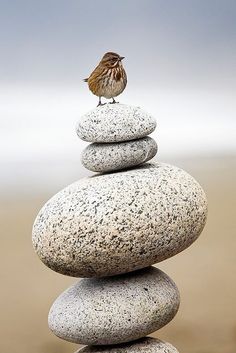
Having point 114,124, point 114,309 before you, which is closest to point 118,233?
point 114,309

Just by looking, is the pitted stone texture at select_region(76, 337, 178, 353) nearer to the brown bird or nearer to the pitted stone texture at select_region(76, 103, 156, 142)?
the pitted stone texture at select_region(76, 103, 156, 142)

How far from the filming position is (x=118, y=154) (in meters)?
4.84

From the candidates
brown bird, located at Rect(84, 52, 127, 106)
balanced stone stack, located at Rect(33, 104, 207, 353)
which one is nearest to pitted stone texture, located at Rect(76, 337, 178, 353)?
balanced stone stack, located at Rect(33, 104, 207, 353)

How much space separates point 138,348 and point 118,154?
127 cm

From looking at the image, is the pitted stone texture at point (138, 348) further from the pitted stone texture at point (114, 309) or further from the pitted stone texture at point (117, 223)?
the pitted stone texture at point (117, 223)

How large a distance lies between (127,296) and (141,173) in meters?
0.78

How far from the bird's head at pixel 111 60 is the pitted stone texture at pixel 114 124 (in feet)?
0.90

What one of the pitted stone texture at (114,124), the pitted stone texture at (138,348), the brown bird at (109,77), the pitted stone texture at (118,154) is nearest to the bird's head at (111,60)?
the brown bird at (109,77)

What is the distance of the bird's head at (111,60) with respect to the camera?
5.00m

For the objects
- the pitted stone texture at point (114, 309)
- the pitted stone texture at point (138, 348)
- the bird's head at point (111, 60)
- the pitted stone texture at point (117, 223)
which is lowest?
the pitted stone texture at point (138, 348)

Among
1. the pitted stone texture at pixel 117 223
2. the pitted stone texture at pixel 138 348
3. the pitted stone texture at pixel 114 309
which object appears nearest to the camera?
the pitted stone texture at pixel 117 223

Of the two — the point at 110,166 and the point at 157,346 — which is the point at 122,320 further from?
the point at 110,166

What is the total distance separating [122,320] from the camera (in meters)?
4.75
